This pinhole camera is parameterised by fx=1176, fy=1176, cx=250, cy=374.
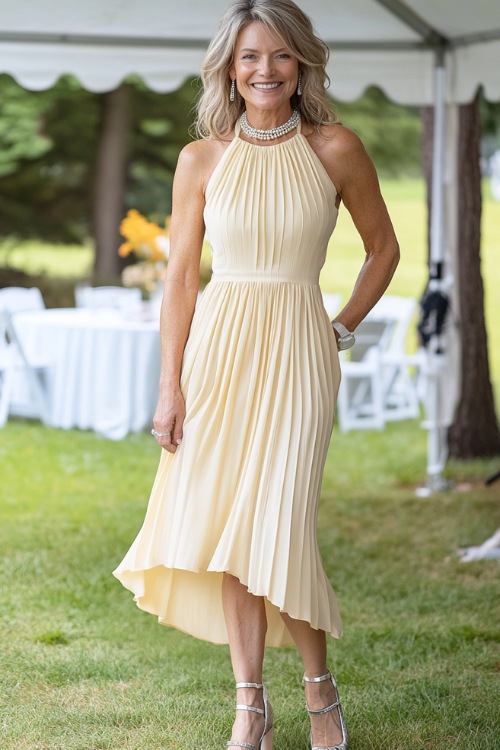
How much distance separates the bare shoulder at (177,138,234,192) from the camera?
113 inches

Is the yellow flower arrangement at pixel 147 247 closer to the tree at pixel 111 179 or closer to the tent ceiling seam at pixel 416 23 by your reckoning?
the tent ceiling seam at pixel 416 23

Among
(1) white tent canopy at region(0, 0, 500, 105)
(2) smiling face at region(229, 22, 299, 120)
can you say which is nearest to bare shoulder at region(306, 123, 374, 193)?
(2) smiling face at region(229, 22, 299, 120)

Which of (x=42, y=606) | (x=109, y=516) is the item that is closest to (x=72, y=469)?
(x=109, y=516)

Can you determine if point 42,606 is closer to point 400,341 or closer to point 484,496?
point 484,496

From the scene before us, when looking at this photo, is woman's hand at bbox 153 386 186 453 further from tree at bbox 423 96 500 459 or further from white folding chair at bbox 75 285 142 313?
white folding chair at bbox 75 285 142 313

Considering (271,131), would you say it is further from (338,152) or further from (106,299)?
(106,299)

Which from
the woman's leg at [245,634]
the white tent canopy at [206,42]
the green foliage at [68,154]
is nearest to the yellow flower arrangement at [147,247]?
the white tent canopy at [206,42]

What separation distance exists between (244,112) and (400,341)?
26.5 ft

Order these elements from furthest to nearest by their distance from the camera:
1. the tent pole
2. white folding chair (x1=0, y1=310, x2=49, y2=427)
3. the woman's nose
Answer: white folding chair (x1=0, y1=310, x2=49, y2=427)
the tent pole
the woman's nose

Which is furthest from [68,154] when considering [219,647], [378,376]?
[219,647]

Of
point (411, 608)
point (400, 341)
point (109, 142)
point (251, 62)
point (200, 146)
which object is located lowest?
point (411, 608)

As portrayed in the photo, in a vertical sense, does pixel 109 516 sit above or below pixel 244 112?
below

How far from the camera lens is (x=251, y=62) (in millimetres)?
2818

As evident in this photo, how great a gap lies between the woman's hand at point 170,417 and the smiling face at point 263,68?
28.9 inches
